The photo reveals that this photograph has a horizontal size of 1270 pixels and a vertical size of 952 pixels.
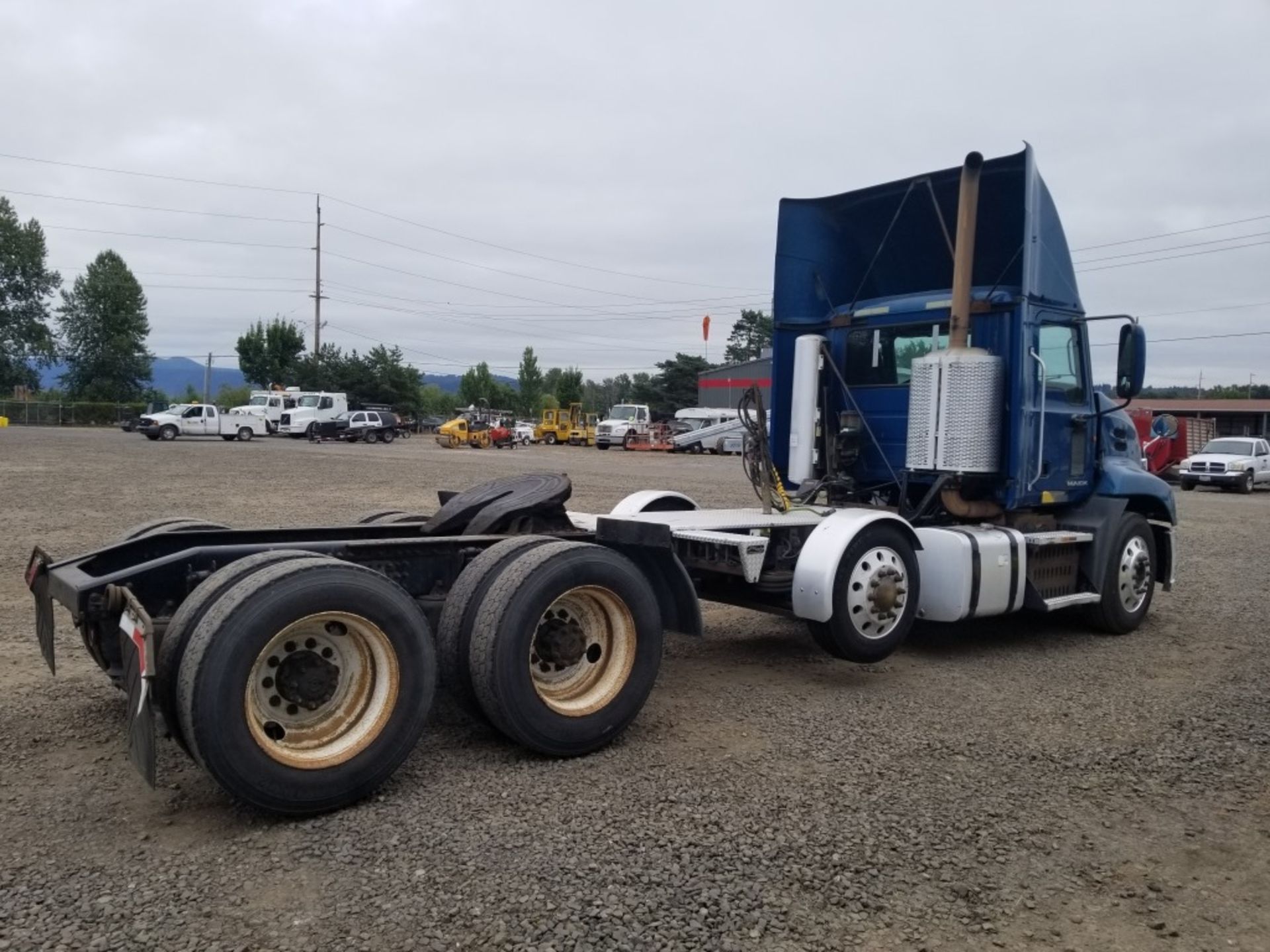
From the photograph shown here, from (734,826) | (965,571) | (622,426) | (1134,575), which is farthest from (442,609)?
(622,426)

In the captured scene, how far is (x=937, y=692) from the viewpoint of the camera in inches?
246

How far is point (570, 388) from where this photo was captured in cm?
10144

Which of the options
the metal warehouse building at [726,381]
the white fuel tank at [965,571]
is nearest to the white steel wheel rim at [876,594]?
the white fuel tank at [965,571]

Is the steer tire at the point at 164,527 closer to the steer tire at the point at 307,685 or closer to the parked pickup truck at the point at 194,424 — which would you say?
the steer tire at the point at 307,685

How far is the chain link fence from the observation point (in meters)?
69.2

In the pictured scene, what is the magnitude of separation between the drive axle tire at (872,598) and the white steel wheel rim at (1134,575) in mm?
2554

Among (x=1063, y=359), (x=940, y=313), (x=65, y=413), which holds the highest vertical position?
(x=940, y=313)

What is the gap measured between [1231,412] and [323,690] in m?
68.4

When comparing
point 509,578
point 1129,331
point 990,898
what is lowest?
point 990,898

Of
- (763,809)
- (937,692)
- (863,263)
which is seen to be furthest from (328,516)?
(763,809)

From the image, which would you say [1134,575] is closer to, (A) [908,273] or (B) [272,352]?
(A) [908,273]

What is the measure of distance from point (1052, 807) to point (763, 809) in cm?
127

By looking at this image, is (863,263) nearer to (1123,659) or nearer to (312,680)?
(1123,659)

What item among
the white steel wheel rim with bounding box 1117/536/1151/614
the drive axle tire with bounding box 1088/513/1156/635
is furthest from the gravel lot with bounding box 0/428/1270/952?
the white steel wheel rim with bounding box 1117/536/1151/614
